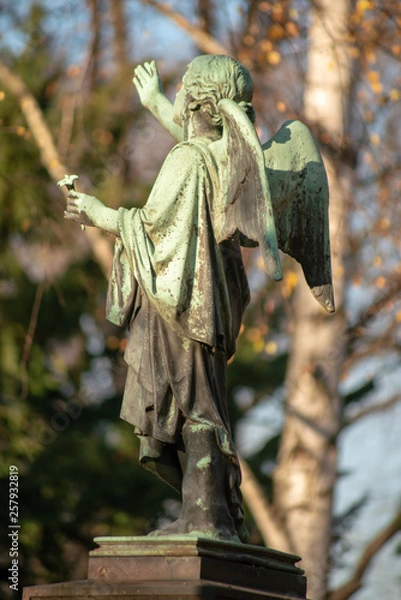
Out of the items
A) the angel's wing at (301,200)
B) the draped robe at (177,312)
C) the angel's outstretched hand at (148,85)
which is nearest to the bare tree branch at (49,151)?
the angel's outstretched hand at (148,85)

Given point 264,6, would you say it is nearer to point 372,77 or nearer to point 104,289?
point 372,77

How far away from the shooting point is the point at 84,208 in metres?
4.92

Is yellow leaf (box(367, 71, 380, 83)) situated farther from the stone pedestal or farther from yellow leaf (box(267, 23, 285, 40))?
the stone pedestal

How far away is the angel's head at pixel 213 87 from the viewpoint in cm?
493

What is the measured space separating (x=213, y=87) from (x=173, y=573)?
186 centimetres

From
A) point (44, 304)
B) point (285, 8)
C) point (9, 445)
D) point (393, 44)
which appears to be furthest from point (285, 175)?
point (44, 304)

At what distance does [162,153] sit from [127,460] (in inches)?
173

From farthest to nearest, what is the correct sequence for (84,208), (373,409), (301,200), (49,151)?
(373,409), (49,151), (301,200), (84,208)

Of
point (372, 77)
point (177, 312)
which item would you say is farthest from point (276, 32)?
point (177, 312)

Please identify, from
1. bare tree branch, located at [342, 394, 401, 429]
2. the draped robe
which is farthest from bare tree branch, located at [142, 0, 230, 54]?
the draped robe

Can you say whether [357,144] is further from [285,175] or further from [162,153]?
[162,153]

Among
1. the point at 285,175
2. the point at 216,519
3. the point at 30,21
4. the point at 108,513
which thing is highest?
the point at 30,21

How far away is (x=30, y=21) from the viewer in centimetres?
1232

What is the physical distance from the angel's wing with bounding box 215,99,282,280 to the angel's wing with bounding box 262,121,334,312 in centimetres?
23
